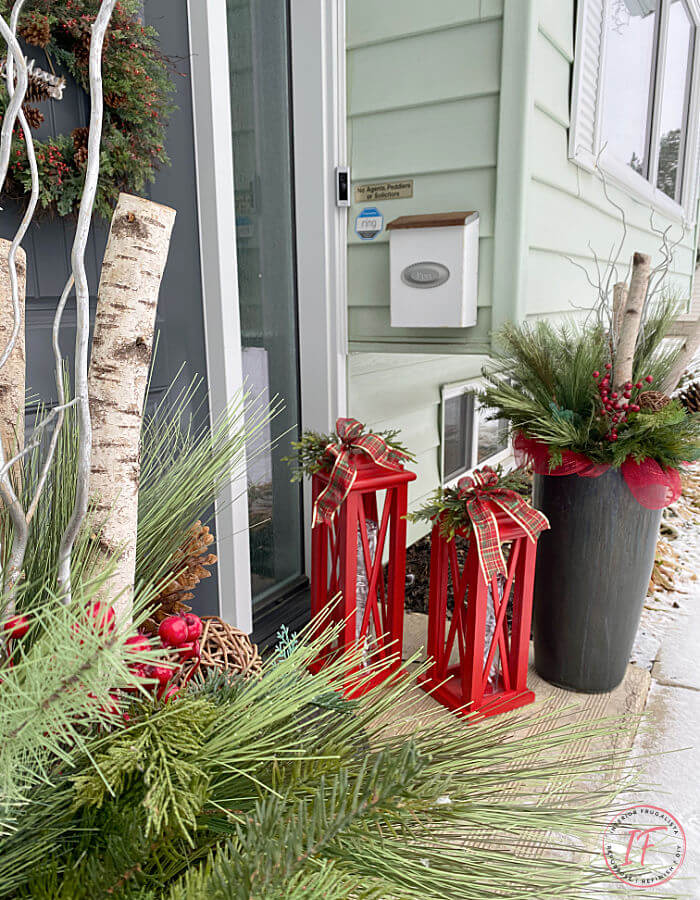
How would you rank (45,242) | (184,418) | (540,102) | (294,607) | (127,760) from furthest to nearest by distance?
(294,607) → (540,102) → (184,418) → (45,242) → (127,760)

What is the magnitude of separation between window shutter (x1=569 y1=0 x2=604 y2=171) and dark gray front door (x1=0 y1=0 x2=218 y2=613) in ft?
3.84

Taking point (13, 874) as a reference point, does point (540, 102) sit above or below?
above

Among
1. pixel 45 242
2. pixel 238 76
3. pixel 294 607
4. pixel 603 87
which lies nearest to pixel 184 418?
pixel 45 242

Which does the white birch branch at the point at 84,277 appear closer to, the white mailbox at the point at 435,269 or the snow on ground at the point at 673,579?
the white mailbox at the point at 435,269

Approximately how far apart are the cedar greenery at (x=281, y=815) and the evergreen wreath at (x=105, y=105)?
959 millimetres

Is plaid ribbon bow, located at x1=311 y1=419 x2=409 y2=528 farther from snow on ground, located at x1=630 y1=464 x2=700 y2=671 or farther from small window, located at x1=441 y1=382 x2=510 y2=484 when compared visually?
small window, located at x1=441 y1=382 x2=510 y2=484

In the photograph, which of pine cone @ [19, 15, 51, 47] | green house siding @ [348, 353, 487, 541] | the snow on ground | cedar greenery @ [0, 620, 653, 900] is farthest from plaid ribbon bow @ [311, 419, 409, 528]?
cedar greenery @ [0, 620, 653, 900]

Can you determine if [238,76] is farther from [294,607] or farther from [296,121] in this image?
[294,607]

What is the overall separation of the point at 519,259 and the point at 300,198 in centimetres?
71

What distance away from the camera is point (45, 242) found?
3.96 feet

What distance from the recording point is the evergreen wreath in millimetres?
1046

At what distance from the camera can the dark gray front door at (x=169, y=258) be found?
3.95ft

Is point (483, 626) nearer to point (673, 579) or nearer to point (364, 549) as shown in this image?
point (364, 549)

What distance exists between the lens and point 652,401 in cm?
155
